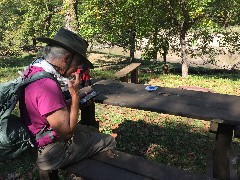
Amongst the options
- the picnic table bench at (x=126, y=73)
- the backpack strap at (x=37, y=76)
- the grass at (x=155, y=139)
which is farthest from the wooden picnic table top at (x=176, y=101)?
the picnic table bench at (x=126, y=73)

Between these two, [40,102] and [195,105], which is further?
[195,105]

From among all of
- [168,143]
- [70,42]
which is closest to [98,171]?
[70,42]

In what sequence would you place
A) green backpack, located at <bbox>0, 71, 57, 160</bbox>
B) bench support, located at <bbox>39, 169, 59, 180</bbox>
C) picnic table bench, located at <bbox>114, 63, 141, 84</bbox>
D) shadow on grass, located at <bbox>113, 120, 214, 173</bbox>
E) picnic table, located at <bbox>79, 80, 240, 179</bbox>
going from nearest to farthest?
1. green backpack, located at <bbox>0, 71, 57, 160</bbox>
2. bench support, located at <bbox>39, 169, 59, 180</bbox>
3. picnic table, located at <bbox>79, 80, 240, 179</bbox>
4. shadow on grass, located at <bbox>113, 120, 214, 173</bbox>
5. picnic table bench, located at <bbox>114, 63, 141, 84</bbox>

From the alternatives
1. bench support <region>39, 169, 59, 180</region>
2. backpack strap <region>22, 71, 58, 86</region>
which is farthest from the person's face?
bench support <region>39, 169, 59, 180</region>

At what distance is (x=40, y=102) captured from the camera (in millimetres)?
3170

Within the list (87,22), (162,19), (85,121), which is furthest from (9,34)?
(85,121)

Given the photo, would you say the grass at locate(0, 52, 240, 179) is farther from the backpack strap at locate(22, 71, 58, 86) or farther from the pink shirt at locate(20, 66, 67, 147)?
the backpack strap at locate(22, 71, 58, 86)

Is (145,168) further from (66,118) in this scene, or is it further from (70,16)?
(70,16)

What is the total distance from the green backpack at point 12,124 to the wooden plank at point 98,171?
2.48 ft

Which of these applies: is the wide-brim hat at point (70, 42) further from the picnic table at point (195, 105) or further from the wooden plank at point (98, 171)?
the picnic table at point (195, 105)

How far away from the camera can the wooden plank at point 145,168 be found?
3.58m

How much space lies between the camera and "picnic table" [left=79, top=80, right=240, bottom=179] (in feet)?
14.2

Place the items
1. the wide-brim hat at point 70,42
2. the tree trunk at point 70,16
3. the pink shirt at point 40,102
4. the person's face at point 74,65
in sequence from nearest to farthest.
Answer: the pink shirt at point 40,102 → the wide-brim hat at point 70,42 → the person's face at point 74,65 → the tree trunk at point 70,16

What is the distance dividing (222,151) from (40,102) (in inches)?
112
